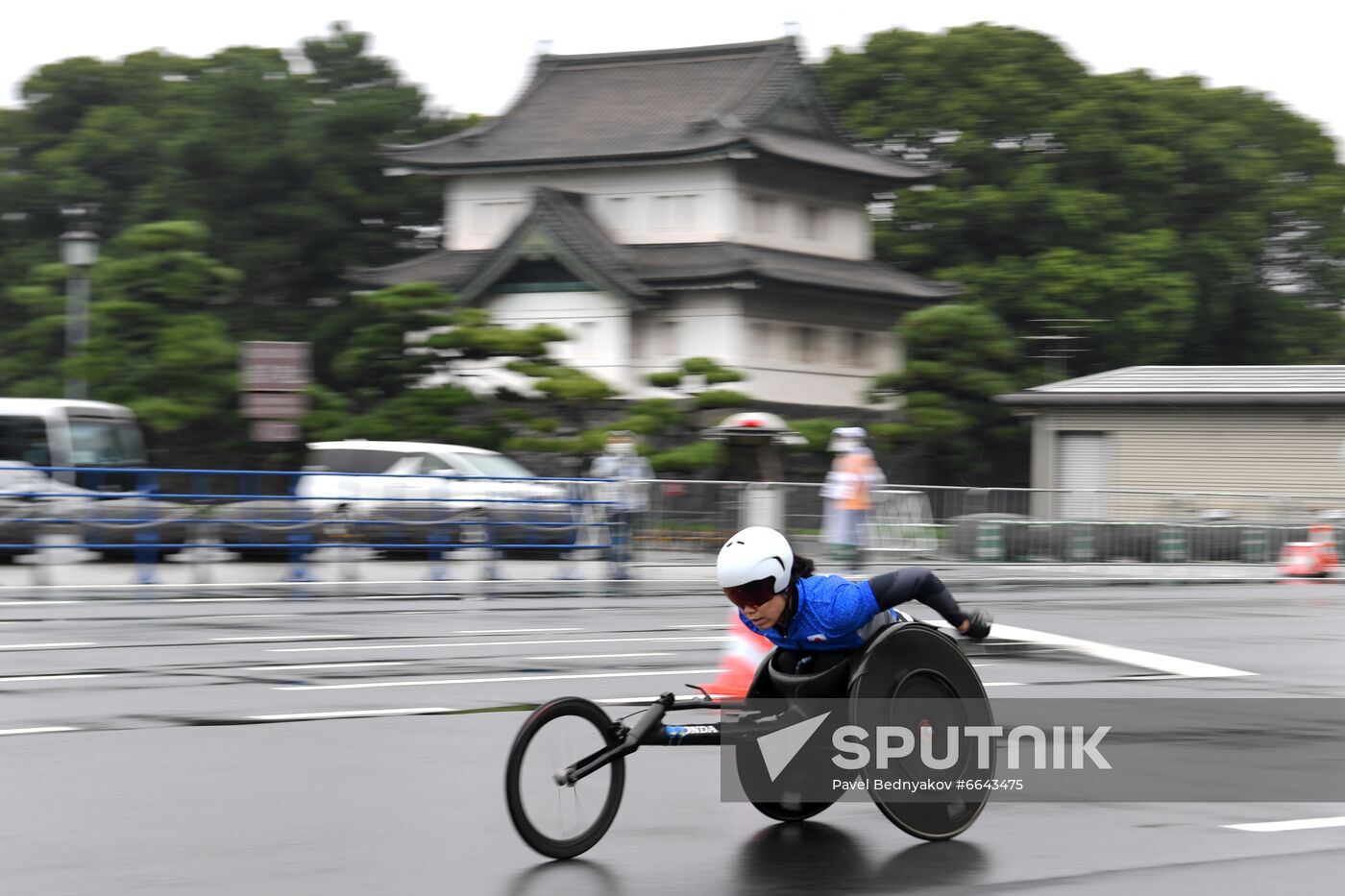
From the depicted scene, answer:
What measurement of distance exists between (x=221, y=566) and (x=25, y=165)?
120 feet

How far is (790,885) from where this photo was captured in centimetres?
614

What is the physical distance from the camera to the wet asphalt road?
6242 millimetres

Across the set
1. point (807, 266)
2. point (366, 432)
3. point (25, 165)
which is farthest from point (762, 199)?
point (25, 165)

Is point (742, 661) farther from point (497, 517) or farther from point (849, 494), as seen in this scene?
point (849, 494)

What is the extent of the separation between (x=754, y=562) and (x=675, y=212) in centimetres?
4572

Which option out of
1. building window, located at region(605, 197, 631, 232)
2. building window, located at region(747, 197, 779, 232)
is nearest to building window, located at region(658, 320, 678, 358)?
building window, located at region(605, 197, 631, 232)

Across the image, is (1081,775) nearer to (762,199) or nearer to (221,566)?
(221,566)

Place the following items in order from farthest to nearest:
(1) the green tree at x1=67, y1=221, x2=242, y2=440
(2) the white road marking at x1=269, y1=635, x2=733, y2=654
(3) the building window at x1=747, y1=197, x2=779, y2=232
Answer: (3) the building window at x1=747, y1=197, x2=779, y2=232 < (1) the green tree at x1=67, y1=221, x2=242, y2=440 < (2) the white road marking at x1=269, y1=635, x2=733, y2=654

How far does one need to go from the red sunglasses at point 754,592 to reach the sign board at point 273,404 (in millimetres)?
17454

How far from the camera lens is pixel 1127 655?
14.5 meters

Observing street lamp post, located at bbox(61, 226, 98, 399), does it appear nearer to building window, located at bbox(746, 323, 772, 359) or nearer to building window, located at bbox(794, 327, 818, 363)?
building window, located at bbox(746, 323, 772, 359)

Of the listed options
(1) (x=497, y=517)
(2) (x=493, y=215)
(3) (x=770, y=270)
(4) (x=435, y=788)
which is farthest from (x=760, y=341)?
(4) (x=435, y=788)

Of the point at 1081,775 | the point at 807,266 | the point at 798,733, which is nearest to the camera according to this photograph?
the point at 798,733

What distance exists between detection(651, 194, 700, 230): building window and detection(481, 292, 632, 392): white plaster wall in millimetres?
2793
